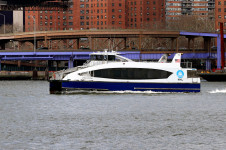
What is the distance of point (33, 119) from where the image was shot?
4591 cm

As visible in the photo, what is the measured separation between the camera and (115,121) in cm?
4478

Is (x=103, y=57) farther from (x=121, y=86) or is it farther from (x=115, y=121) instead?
(x=115, y=121)

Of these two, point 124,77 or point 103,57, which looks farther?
point 103,57

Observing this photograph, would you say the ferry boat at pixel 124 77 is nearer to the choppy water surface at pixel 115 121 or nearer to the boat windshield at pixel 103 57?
the choppy water surface at pixel 115 121

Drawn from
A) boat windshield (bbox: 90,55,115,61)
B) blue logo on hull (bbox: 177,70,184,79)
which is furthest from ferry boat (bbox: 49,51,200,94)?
boat windshield (bbox: 90,55,115,61)

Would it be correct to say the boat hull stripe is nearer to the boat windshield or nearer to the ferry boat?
the ferry boat

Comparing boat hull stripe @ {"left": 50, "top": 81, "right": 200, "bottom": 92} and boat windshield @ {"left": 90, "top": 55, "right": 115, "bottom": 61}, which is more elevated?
boat windshield @ {"left": 90, "top": 55, "right": 115, "bottom": 61}

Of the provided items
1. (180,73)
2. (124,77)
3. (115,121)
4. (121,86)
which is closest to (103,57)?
(124,77)

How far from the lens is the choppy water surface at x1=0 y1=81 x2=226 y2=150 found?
116 ft

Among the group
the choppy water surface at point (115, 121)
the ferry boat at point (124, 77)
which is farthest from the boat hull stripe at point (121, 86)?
the choppy water surface at point (115, 121)

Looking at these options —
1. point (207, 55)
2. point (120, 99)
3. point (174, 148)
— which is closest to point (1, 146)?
point (174, 148)

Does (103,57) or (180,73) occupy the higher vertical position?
(103,57)

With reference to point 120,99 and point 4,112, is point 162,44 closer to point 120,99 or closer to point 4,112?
point 120,99

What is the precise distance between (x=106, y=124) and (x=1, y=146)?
427 inches
